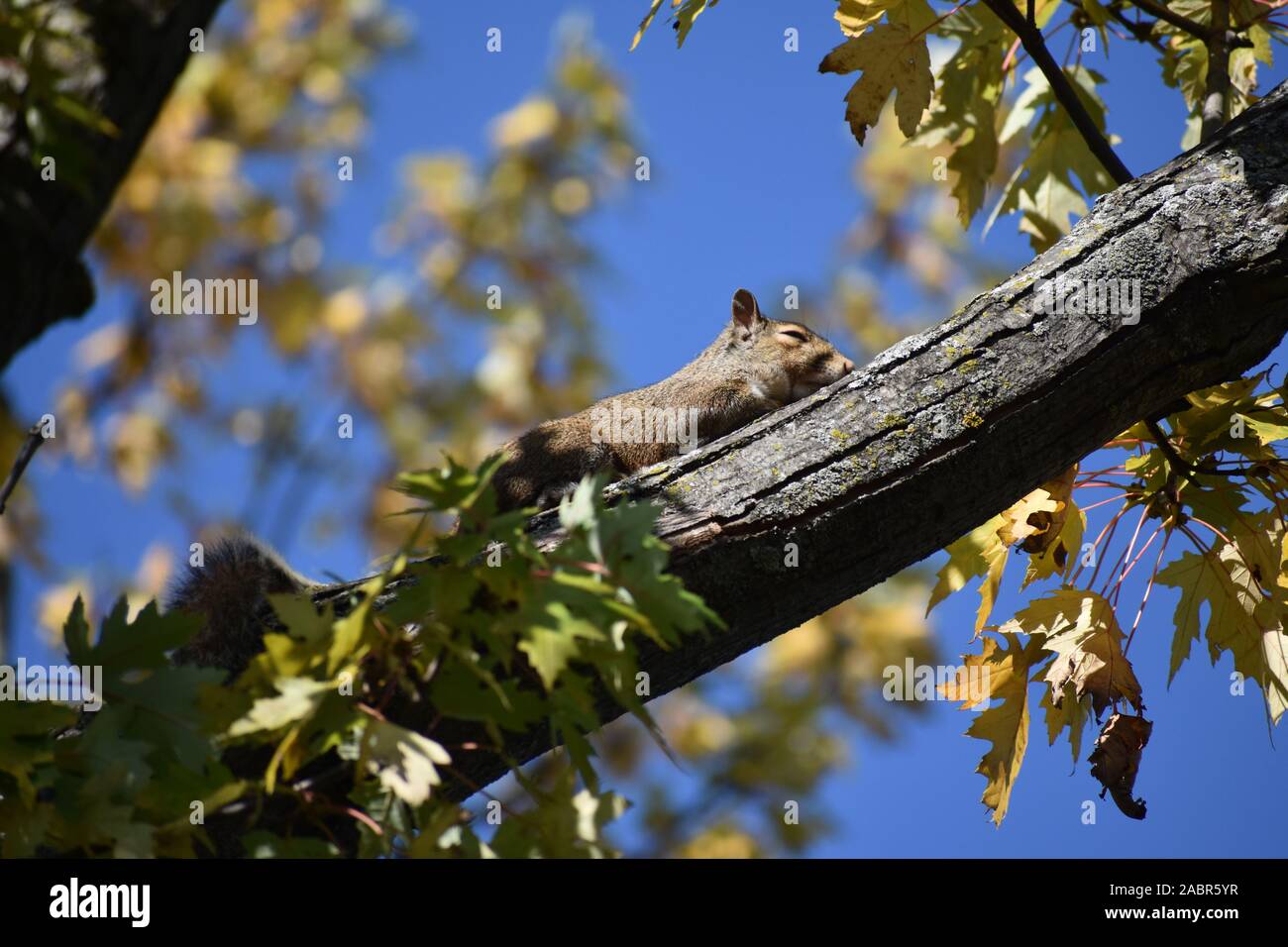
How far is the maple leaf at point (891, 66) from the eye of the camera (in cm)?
298

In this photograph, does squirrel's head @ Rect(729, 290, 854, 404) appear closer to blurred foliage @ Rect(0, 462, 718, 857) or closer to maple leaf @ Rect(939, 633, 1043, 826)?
maple leaf @ Rect(939, 633, 1043, 826)

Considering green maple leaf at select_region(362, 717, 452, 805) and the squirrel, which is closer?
green maple leaf at select_region(362, 717, 452, 805)

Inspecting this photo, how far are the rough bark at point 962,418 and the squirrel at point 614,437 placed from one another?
3.39 ft

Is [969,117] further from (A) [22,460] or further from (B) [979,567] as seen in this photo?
(A) [22,460]


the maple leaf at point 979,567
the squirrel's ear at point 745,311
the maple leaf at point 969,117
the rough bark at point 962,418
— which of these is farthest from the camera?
the squirrel's ear at point 745,311

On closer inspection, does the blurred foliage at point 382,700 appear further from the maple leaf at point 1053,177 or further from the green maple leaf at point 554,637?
the maple leaf at point 1053,177

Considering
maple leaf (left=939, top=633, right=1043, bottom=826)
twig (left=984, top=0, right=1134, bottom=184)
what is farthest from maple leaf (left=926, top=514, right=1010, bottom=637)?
twig (left=984, top=0, right=1134, bottom=184)
